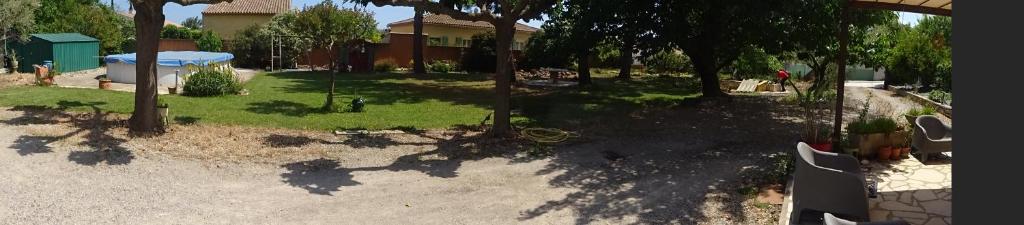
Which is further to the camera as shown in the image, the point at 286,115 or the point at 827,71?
the point at 827,71

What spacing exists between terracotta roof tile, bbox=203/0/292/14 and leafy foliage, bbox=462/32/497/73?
12.8 meters

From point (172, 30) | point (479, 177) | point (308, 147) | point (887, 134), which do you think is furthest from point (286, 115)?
point (172, 30)

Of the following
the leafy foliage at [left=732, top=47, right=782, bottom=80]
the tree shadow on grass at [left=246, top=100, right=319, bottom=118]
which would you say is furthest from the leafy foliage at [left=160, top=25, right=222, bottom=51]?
the leafy foliage at [left=732, top=47, right=782, bottom=80]

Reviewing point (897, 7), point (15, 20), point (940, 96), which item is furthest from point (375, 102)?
point (15, 20)

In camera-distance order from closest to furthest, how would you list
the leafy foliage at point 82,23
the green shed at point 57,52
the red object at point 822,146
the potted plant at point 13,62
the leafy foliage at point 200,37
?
the red object at point 822,146 → the green shed at point 57,52 → the potted plant at point 13,62 → the leafy foliage at point 82,23 → the leafy foliage at point 200,37

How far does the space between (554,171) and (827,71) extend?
12238 millimetres

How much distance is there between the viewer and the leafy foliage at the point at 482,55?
3441cm

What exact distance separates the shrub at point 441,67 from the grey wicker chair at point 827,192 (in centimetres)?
2853

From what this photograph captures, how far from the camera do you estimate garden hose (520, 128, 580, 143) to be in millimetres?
12555

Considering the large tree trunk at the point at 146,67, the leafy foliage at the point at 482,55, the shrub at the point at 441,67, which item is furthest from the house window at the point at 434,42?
the large tree trunk at the point at 146,67

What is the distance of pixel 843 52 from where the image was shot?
9.92 meters

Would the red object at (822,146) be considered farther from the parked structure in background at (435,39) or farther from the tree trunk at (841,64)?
the parked structure in background at (435,39)

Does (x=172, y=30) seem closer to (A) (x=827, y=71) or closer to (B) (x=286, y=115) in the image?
(B) (x=286, y=115)

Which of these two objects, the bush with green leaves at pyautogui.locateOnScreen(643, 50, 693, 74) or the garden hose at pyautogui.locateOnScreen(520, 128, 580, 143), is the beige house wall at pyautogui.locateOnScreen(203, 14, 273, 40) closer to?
the bush with green leaves at pyautogui.locateOnScreen(643, 50, 693, 74)
